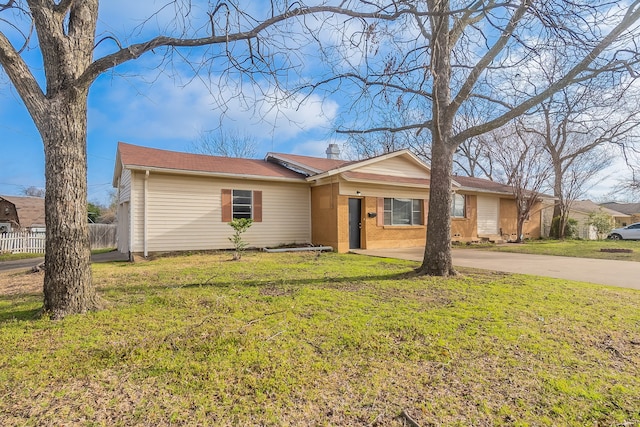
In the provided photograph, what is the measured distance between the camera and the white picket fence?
50.6 feet

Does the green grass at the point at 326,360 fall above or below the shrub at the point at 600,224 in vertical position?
Answer: below

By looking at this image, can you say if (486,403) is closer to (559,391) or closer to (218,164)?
(559,391)

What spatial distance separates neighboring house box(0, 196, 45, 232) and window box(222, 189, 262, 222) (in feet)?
76.0

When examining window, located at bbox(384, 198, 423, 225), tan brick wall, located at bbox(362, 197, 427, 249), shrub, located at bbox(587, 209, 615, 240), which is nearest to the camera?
tan brick wall, located at bbox(362, 197, 427, 249)

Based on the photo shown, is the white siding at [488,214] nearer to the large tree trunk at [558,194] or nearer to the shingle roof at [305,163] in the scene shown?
the large tree trunk at [558,194]

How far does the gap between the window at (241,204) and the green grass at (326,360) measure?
6.81 meters

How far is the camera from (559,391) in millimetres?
2352

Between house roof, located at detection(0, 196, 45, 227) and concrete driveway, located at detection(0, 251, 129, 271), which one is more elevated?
house roof, located at detection(0, 196, 45, 227)

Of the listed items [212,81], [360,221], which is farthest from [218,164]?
[212,81]

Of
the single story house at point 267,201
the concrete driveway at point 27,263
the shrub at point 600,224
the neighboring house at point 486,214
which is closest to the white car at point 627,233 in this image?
the shrub at point 600,224

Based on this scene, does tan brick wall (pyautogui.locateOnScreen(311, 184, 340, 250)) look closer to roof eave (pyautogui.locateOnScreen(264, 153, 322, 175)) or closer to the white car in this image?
roof eave (pyautogui.locateOnScreen(264, 153, 322, 175))

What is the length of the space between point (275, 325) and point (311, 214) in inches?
375

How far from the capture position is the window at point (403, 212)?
12859mm

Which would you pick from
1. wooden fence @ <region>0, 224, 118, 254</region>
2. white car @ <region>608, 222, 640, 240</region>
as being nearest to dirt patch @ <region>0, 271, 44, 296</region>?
wooden fence @ <region>0, 224, 118, 254</region>
